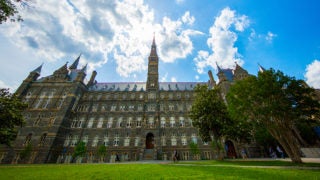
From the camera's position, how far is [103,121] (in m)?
41.4

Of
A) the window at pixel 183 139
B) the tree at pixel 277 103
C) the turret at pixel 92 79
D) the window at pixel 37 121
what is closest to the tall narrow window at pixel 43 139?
the window at pixel 37 121

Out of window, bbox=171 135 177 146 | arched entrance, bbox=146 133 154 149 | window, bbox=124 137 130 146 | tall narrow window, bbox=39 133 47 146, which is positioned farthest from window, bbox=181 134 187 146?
tall narrow window, bbox=39 133 47 146

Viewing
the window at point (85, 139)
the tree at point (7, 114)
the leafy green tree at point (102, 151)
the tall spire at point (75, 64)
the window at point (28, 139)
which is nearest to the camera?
the tree at point (7, 114)

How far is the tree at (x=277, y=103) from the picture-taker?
662 inches

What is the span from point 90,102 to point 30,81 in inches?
793

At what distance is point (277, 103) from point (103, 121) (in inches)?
1614

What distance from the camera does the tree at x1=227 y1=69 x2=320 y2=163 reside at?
1681 centimetres

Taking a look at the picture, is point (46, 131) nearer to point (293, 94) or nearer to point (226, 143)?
point (226, 143)

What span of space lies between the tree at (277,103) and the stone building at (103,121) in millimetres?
19972

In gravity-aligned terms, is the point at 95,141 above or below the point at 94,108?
below

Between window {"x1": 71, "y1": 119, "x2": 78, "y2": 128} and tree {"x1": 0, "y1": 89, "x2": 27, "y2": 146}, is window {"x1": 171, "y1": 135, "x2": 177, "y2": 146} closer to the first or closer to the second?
window {"x1": 71, "y1": 119, "x2": 78, "y2": 128}

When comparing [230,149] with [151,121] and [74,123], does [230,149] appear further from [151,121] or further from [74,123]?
[74,123]

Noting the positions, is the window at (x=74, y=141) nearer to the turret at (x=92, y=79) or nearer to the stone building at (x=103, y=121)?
the stone building at (x=103, y=121)

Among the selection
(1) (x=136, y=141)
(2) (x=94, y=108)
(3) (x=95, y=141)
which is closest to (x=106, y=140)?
(3) (x=95, y=141)
